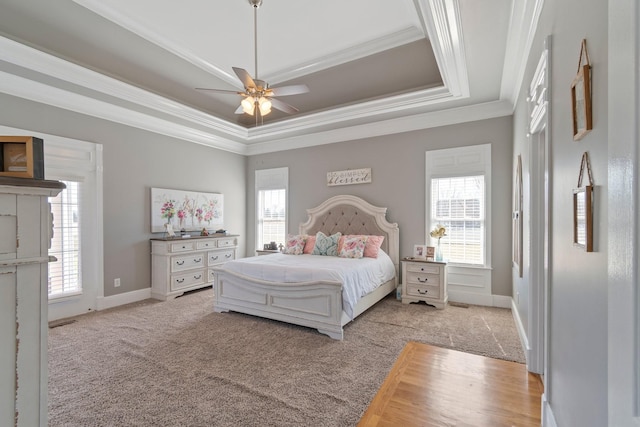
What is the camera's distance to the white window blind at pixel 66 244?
375cm

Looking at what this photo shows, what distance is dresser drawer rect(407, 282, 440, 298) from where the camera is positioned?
13.6ft

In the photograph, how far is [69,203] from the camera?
387 centimetres

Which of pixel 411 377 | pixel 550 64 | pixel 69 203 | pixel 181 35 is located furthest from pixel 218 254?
pixel 550 64

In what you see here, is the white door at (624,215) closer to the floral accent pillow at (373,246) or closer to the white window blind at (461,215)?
the floral accent pillow at (373,246)

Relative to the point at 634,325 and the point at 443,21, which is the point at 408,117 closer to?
the point at 443,21

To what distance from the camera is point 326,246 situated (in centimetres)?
471

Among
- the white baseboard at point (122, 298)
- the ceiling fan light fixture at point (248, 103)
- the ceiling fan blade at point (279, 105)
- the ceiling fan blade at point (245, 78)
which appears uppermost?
the ceiling fan blade at point (245, 78)

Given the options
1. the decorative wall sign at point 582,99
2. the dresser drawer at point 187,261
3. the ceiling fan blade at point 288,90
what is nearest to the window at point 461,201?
the ceiling fan blade at point 288,90

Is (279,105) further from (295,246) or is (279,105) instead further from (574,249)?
(574,249)

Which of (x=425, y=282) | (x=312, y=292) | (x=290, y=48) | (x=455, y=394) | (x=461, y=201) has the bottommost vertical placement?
(x=455, y=394)

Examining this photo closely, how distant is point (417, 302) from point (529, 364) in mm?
1931

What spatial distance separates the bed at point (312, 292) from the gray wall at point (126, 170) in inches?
63.2

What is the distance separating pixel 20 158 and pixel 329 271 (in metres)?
2.71

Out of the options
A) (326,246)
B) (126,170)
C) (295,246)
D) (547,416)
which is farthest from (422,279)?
(126,170)
